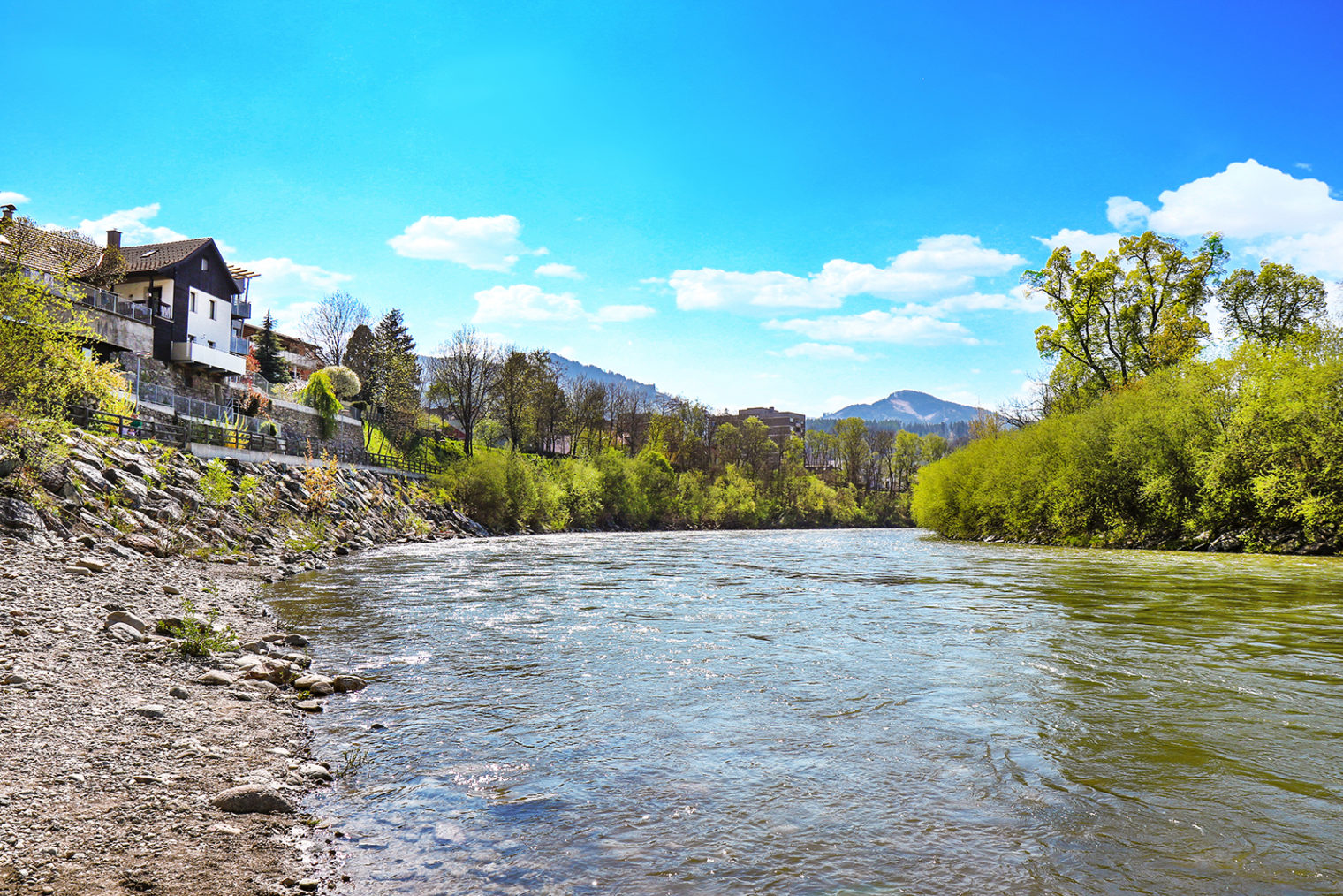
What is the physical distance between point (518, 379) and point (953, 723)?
69.7 m

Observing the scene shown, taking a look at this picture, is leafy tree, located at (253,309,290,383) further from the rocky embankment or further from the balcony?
the rocky embankment

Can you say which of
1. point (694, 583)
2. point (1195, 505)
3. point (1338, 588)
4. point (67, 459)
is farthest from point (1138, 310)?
point (67, 459)

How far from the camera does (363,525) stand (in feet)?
119

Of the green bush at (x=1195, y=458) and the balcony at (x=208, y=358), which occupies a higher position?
the balcony at (x=208, y=358)

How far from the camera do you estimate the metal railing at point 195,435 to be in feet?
77.8

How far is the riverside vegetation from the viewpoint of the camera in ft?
100

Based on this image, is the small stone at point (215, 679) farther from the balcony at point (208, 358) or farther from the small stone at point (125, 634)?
the balcony at point (208, 358)

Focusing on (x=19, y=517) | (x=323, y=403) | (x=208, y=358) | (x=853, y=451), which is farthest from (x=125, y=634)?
(x=853, y=451)

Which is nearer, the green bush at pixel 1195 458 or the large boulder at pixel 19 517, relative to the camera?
the large boulder at pixel 19 517

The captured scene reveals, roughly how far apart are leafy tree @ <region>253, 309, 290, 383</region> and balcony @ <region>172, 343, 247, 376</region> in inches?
674

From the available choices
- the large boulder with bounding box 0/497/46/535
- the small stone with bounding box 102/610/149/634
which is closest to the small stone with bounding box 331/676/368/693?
the small stone with bounding box 102/610/149/634

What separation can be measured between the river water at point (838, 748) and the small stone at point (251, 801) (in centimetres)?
28

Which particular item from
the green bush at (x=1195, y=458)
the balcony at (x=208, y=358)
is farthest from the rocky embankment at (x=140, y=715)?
the balcony at (x=208, y=358)

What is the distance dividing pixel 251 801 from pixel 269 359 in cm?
7914
